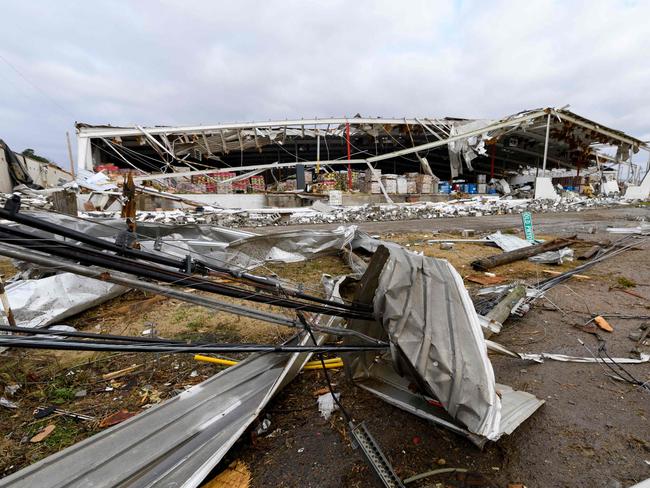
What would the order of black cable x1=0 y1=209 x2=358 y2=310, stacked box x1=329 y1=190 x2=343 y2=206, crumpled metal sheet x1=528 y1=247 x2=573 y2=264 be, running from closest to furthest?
black cable x1=0 y1=209 x2=358 y2=310, crumpled metal sheet x1=528 y1=247 x2=573 y2=264, stacked box x1=329 y1=190 x2=343 y2=206

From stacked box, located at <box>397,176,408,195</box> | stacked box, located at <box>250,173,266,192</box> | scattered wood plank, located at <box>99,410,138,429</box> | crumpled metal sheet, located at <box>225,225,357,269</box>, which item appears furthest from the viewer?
stacked box, located at <box>250,173,266,192</box>

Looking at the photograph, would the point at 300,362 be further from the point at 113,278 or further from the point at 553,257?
the point at 553,257

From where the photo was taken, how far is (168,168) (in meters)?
17.6

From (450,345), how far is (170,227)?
5.14 metres

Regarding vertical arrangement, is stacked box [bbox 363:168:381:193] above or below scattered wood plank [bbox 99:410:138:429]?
above

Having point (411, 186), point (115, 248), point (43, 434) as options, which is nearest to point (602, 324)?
point (115, 248)

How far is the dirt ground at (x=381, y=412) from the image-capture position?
1.65 metres

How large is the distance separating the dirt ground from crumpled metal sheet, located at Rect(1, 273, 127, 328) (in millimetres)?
191

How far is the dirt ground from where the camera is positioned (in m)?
1.65

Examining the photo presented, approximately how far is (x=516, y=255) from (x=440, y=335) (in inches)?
200

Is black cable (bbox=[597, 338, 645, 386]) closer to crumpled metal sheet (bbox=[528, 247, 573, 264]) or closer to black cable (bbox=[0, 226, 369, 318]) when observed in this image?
black cable (bbox=[0, 226, 369, 318])

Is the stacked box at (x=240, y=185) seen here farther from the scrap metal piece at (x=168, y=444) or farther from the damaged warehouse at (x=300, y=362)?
the scrap metal piece at (x=168, y=444)

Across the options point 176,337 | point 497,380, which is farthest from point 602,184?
point 176,337

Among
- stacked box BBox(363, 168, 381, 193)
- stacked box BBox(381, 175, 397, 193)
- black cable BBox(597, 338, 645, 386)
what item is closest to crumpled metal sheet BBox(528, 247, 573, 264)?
black cable BBox(597, 338, 645, 386)
